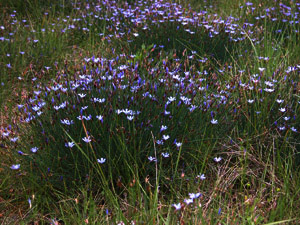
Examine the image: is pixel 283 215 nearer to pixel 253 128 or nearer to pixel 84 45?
pixel 253 128

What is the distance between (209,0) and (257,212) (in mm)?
5136

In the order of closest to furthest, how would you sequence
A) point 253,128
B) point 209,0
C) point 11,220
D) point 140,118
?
point 11,220, point 140,118, point 253,128, point 209,0

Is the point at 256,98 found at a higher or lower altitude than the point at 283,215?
higher

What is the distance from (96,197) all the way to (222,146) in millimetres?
941

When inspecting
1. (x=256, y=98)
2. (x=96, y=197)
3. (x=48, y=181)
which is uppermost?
(x=256, y=98)

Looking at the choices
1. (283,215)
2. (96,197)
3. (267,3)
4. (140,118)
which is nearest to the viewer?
(283,215)

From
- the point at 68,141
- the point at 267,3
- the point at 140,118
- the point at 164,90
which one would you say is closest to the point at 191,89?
the point at 164,90

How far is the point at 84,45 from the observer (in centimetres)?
492

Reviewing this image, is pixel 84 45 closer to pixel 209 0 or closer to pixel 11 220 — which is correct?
pixel 209 0

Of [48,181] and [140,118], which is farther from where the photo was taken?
[140,118]

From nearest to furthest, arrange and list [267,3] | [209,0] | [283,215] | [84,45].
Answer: [283,215] → [84,45] → [267,3] → [209,0]

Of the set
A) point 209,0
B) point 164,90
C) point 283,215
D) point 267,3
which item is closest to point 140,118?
point 164,90

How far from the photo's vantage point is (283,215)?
1984mm

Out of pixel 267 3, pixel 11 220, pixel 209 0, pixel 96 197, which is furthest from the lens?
pixel 209 0
